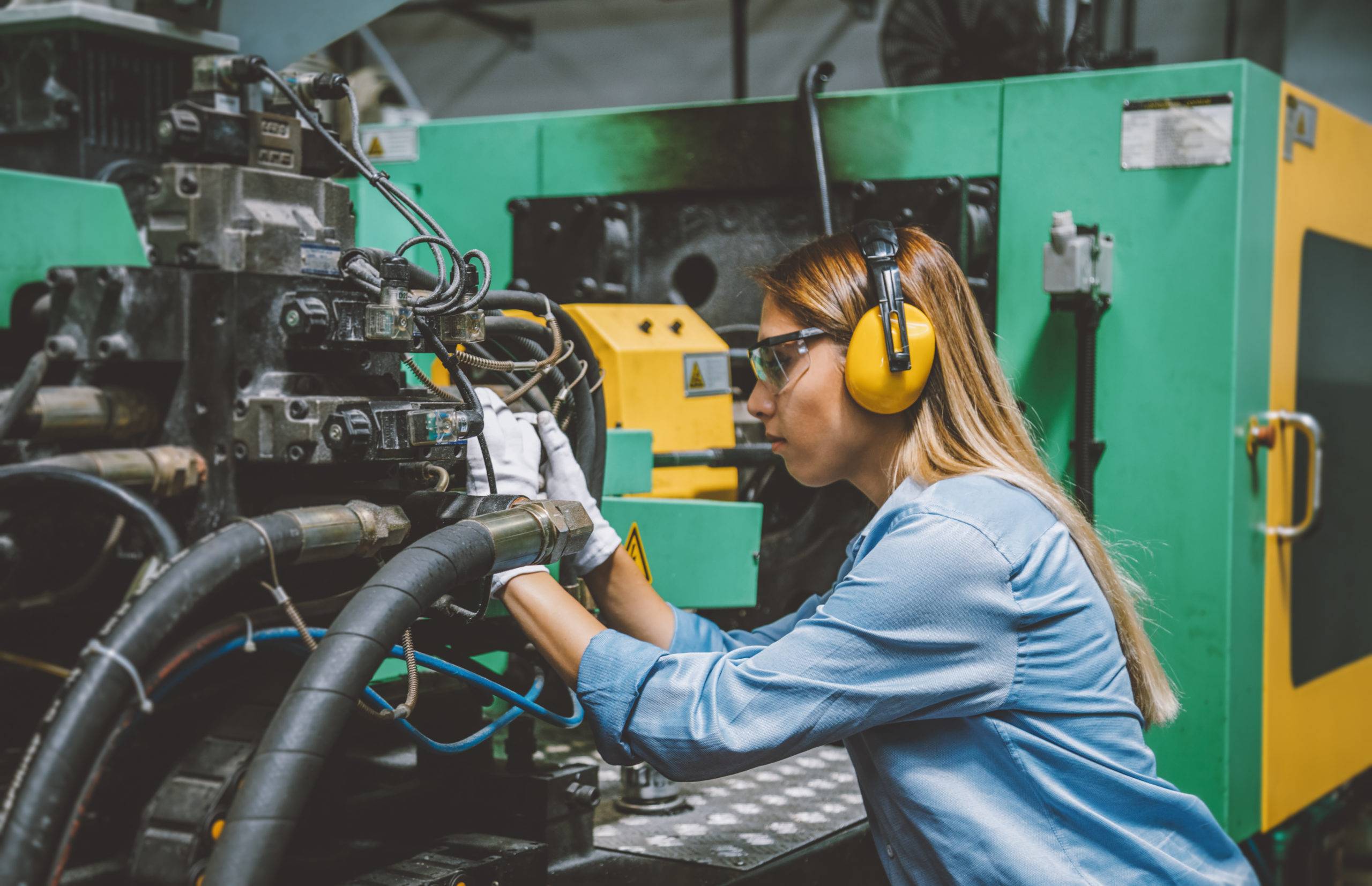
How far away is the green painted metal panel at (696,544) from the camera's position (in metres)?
1.49

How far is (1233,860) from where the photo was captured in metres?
1.28

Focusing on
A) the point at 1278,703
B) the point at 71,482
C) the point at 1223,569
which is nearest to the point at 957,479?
the point at 71,482

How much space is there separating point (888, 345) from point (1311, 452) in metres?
1.17

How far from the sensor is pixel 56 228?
1359 mm

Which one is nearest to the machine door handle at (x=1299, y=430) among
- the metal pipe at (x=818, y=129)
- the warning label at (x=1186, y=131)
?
the warning label at (x=1186, y=131)

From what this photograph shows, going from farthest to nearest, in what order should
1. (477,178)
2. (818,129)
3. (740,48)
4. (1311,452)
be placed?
1. (740,48)
2. (477,178)
3. (818,129)
4. (1311,452)

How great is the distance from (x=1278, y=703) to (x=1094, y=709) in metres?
1.11

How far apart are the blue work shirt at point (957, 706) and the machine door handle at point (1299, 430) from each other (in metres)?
0.89

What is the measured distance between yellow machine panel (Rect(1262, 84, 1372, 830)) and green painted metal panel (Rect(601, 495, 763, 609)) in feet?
3.17

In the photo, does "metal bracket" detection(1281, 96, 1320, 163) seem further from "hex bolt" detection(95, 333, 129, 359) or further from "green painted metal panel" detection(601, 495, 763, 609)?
"hex bolt" detection(95, 333, 129, 359)

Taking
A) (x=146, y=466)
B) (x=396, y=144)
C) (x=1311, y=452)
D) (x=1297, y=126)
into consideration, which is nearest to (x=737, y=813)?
(x=146, y=466)

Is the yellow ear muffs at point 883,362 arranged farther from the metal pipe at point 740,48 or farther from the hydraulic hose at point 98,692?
the metal pipe at point 740,48

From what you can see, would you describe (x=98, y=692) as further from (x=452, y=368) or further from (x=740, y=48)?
(x=740, y=48)

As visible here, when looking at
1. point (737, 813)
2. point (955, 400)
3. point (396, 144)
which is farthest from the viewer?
point (396, 144)
